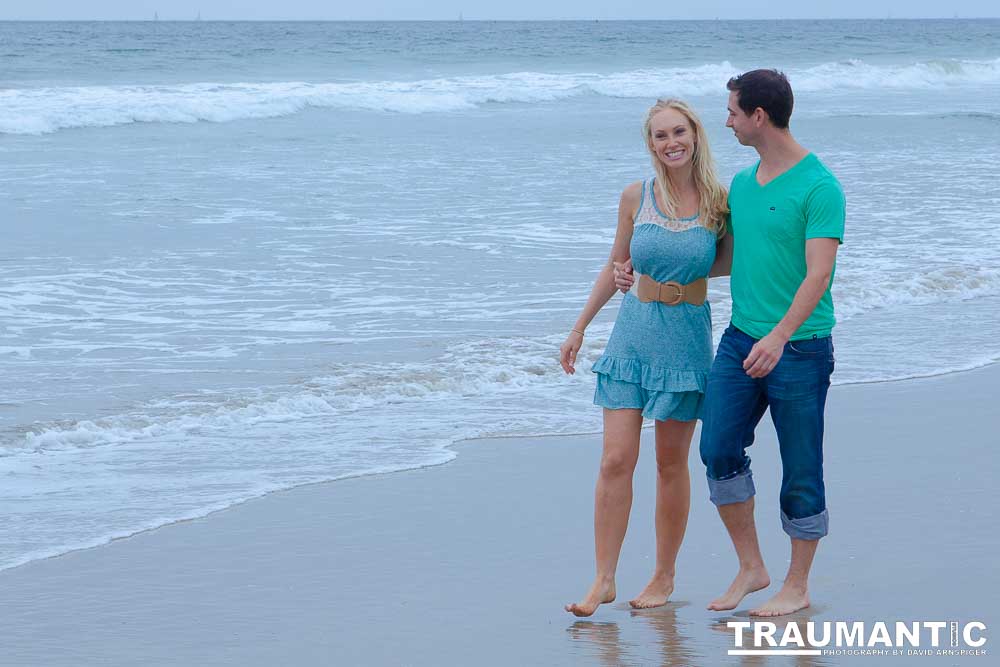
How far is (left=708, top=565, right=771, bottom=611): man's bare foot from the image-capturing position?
416 cm

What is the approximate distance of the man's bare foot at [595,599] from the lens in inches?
162

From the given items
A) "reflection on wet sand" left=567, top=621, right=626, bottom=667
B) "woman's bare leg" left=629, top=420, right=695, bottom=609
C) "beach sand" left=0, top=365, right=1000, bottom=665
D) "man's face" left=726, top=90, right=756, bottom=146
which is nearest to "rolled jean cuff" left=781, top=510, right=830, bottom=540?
"beach sand" left=0, top=365, right=1000, bottom=665

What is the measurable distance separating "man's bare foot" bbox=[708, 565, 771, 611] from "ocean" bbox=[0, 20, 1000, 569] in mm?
2075

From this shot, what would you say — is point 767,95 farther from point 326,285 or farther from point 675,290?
point 326,285

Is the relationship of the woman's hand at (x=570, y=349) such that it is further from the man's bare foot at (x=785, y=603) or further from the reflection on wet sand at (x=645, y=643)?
the man's bare foot at (x=785, y=603)

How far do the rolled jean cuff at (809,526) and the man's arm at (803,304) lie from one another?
577 millimetres

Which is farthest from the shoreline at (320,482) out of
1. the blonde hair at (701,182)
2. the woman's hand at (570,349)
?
the blonde hair at (701,182)

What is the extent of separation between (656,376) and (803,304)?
60cm

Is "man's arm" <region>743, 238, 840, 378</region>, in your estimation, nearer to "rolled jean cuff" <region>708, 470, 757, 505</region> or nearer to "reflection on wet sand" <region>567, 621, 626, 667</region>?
"rolled jean cuff" <region>708, 470, 757, 505</region>

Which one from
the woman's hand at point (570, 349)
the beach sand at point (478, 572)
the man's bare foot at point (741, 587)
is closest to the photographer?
the beach sand at point (478, 572)

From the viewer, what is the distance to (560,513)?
5.21 metres

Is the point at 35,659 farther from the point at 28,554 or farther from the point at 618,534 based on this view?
the point at 618,534

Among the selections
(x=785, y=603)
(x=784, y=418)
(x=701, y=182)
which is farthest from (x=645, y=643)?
(x=701, y=182)

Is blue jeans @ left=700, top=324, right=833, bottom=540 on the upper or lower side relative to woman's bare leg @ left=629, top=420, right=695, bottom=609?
upper
